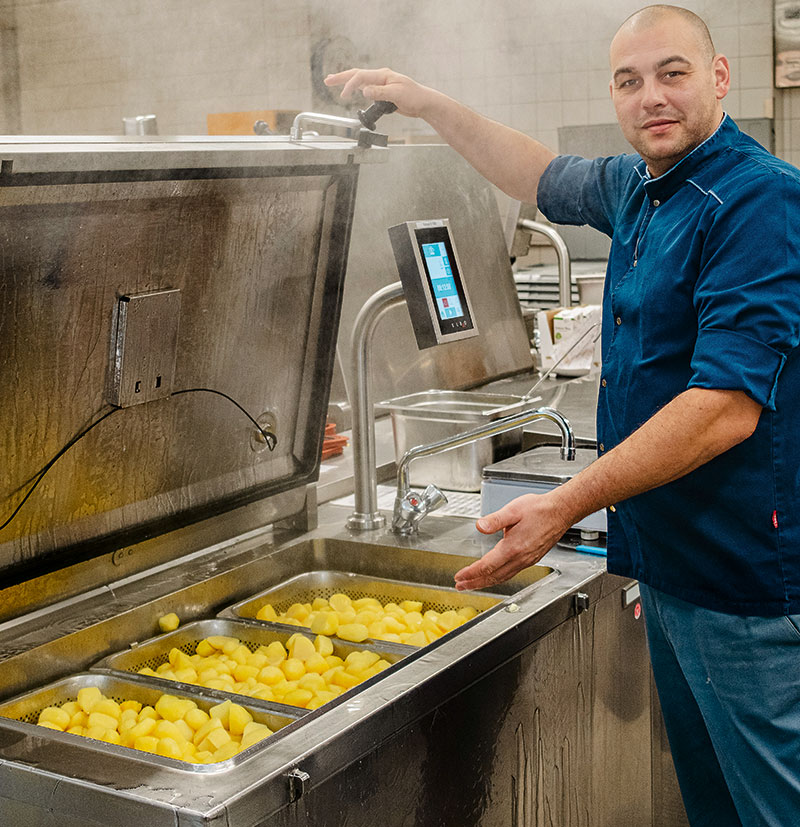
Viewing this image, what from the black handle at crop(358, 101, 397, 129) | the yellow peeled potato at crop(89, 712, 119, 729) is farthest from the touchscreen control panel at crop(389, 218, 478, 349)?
the yellow peeled potato at crop(89, 712, 119, 729)

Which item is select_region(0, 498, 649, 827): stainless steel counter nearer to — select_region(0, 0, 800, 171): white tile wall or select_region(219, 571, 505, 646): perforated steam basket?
select_region(219, 571, 505, 646): perforated steam basket

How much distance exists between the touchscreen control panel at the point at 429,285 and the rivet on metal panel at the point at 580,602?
1.90 feet

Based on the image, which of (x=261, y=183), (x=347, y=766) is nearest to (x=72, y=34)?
(x=261, y=183)

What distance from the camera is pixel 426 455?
2.39 m

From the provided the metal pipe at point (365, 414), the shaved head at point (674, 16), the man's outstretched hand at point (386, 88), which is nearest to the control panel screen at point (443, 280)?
the metal pipe at point (365, 414)

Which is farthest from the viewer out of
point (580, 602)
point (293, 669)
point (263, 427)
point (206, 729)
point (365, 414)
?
point (365, 414)

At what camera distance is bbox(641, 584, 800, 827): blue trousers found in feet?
5.58

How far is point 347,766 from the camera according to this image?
4.75 ft

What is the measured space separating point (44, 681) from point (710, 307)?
123 cm

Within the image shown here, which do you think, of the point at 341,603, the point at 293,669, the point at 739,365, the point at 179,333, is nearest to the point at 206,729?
the point at 293,669

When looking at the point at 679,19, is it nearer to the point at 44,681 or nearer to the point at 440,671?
the point at 440,671

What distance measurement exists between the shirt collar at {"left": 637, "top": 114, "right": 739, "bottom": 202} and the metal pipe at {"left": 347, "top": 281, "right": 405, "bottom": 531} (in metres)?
0.68

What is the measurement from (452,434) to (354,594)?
24.6 inches

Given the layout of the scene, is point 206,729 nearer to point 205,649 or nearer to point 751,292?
point 205,649
